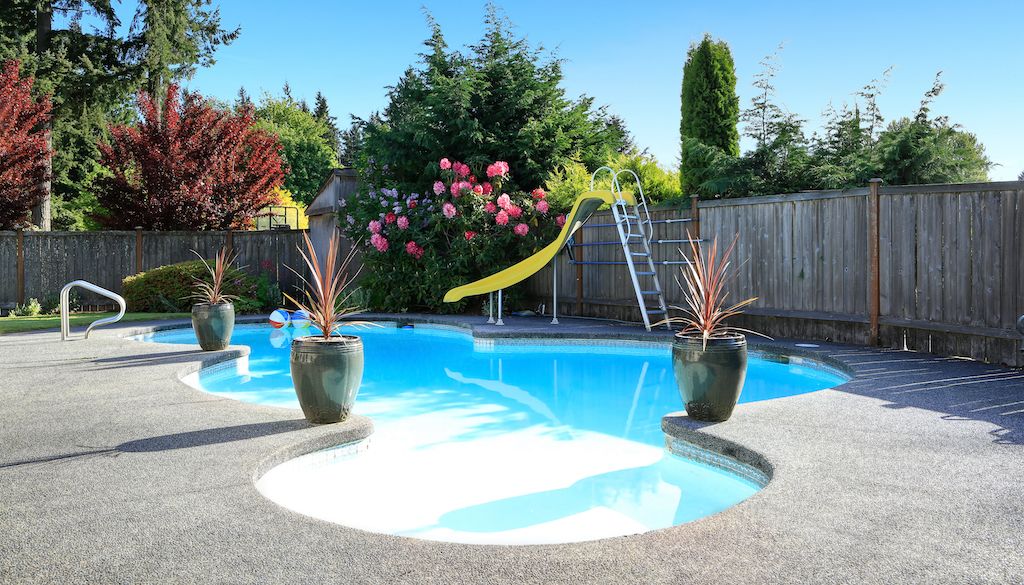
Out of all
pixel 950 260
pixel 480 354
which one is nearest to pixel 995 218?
pixel 950 260

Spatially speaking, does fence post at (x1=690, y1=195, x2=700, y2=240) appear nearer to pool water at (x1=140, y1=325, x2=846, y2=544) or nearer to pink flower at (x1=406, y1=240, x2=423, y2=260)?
pool water at (x1=140, y1=325, x2=846, y2=544)

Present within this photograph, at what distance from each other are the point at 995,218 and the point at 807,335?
262 centimetres

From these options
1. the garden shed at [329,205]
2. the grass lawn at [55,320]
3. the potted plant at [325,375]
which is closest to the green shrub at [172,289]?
the grass lawn at [55,320]

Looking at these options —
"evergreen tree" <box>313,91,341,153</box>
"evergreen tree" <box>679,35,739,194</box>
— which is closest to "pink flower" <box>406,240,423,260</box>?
"evergreen tree" <box>679,35,739,194</box>

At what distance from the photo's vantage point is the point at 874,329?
795cm

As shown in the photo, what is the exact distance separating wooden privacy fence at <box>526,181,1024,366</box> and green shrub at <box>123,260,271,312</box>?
7.64 metres

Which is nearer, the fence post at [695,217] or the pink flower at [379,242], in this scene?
the fence post at [695,217]

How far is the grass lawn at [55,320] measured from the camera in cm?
1084

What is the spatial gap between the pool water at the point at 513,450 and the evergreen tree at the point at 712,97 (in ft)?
25.6

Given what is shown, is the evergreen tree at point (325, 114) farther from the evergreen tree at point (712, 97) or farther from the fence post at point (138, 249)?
the evergreen tree at point (712, 97)

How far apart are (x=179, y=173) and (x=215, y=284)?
8.92 m

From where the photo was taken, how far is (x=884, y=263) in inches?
309

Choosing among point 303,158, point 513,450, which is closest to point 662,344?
point 513,450

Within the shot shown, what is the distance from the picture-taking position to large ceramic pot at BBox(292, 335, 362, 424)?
4.59 m
